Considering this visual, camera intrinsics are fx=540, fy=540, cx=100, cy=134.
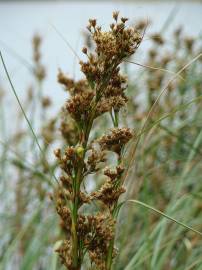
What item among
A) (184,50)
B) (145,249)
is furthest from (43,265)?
(184,50)

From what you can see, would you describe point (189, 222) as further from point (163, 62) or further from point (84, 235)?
point (84, 235)

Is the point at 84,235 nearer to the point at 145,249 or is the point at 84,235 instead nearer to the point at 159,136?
the point at 145,249

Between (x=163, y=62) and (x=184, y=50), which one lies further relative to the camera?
(x=184, y=50)

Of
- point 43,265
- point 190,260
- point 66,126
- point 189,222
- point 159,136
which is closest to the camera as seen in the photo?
point 66,126

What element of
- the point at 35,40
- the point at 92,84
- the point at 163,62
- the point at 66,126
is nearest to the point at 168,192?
the point at 163,62

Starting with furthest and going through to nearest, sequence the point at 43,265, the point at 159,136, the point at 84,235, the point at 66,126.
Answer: the point at 43,265, the point at 159,136, the point at 66,126, the point at 84,235

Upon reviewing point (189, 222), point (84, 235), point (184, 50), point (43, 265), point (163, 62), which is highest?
point (184, 50)

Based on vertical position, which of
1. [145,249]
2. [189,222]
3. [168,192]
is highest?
[168,192]

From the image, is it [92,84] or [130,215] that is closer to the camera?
[92,84]

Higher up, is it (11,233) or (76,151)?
(11,233)
